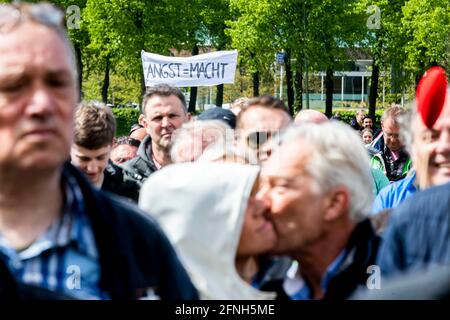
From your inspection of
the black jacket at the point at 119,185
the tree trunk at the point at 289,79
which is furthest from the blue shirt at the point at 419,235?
the tree trunk at the point at 289,79

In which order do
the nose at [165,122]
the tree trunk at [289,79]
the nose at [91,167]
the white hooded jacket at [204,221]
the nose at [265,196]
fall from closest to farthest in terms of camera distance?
1. the white hooded jacket at [204,221]
2. the nose at [265,196]
3. the nose at [91,167]
4. the nose at [165,122]
5. the tree trunk at [289,79]

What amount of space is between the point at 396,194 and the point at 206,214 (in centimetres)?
238

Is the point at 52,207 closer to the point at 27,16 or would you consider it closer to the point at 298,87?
the point at 27,16

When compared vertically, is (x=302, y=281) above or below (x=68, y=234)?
below

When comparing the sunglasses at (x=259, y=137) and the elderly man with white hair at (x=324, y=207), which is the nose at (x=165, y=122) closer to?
the sunglasses at (x=259, y=137)

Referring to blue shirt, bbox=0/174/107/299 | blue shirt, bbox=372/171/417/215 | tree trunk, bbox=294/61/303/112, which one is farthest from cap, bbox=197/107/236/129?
tree trunk, bbox=294/61/303/112

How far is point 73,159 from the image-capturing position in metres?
4.95

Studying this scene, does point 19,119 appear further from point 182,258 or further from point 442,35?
point 442,35

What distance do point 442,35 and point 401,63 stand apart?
20.3 ft

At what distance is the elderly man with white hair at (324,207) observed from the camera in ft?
8.74

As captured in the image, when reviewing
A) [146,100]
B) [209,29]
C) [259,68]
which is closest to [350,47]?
[259,68]

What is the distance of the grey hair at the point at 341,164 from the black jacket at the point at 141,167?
8.80ft

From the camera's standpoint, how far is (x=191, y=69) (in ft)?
45.1

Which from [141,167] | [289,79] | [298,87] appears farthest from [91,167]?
[289,79]
